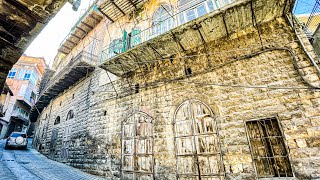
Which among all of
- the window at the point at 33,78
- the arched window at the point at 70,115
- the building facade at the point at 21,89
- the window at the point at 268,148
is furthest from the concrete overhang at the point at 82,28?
the window at the point at 33,78

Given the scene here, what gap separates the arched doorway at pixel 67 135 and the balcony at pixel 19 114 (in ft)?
65.5

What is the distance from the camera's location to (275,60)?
5.19m

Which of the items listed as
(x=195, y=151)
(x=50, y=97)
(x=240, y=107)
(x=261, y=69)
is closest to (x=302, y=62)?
(x=261, y=69)

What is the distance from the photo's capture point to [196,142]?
224 inches

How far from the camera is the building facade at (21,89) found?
78.0ft

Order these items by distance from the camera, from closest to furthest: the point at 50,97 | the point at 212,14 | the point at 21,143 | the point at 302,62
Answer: the point at 302,62, the point at 212,14, the point at 21,143, the point at 50,97

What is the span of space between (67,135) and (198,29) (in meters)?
10.7

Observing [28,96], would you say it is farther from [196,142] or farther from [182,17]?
[196,142]

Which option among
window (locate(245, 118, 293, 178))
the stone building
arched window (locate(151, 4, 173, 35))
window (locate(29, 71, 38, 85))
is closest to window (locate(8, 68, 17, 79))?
window (locate(29, 71, 38, 85))

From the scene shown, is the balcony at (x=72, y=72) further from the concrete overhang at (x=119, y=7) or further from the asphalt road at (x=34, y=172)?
the asphalt road at (x=34, y=172)

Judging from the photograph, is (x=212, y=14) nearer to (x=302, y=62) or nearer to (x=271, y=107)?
(x=302, y=62)

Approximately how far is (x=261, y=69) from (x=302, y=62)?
1.08 metres

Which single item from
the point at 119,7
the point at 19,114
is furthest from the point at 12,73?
the point at 119,7

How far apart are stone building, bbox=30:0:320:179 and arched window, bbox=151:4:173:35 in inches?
3.3
